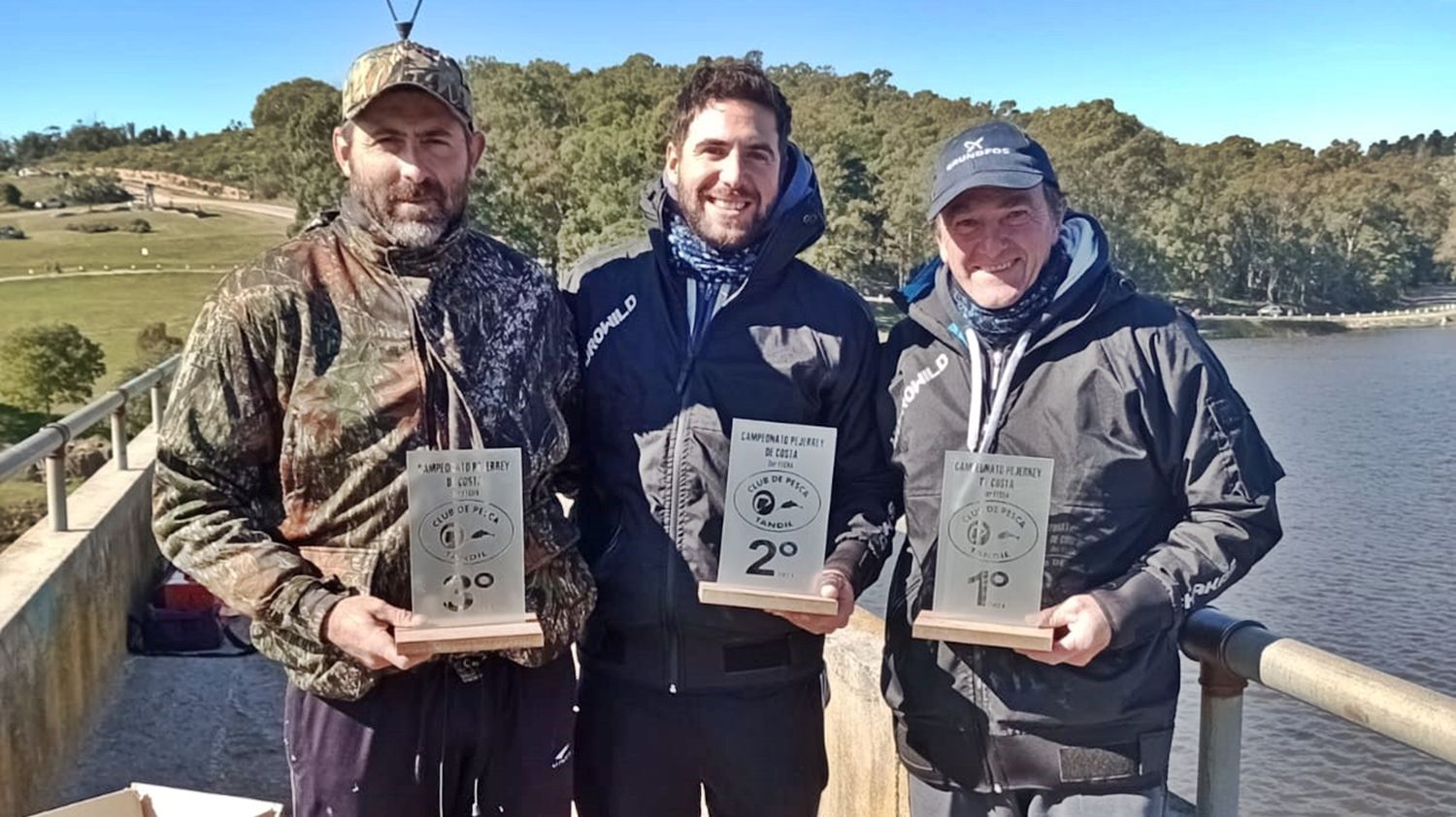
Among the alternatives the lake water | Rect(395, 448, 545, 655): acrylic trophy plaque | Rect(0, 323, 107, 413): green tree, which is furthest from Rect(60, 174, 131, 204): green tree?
Rect(395, 448, 545, 655): acrylic trophy plaque

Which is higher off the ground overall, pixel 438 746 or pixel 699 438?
pixel 699 438

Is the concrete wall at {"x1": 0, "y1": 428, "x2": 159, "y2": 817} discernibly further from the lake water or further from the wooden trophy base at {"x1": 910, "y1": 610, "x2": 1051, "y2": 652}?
the lake water

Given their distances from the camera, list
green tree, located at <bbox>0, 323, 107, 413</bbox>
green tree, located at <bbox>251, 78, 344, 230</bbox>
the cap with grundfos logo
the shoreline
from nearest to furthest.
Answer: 1. the cap with grundfos logo
2. green tree, located at <bbox>0, 323, 107, 413</bbox>
3. green tree, located at <bbox>251, 78, 344, 230</bbox>
4. the shoreline

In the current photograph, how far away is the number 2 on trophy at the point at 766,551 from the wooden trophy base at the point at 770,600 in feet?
0.29

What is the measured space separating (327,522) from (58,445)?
9.83 feet

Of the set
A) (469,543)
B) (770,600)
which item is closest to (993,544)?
(770,600)

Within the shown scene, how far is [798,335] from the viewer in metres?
2.80

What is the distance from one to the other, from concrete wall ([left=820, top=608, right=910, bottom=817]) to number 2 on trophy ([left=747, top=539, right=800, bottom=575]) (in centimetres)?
99

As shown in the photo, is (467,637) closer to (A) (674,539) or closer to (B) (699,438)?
(A) (674,539)

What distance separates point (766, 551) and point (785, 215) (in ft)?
2.56

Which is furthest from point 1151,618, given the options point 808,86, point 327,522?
point 808,86

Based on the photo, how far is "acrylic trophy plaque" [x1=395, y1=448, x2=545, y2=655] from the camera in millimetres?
2299

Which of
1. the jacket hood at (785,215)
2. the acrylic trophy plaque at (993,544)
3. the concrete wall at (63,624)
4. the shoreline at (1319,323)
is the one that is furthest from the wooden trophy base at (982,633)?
the shoreline at (1319,323)

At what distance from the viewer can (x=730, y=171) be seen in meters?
2.77
